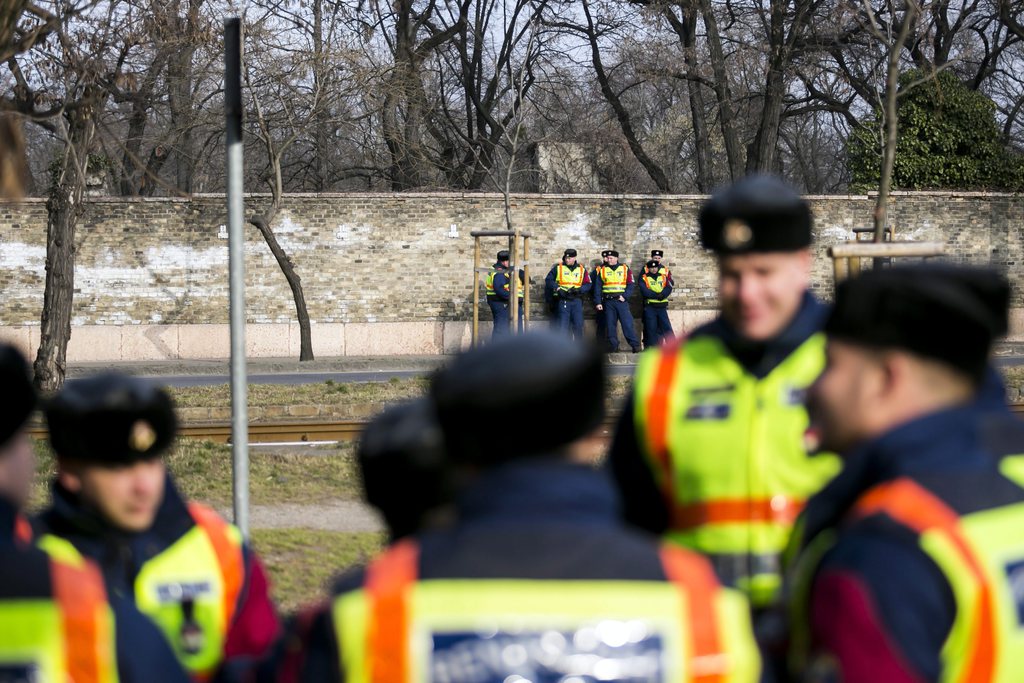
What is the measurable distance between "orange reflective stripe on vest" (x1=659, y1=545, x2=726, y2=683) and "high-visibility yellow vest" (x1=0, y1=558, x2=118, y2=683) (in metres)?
0.92

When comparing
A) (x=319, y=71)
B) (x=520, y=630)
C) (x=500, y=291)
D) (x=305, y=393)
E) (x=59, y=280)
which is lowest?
(x=305, y=393)

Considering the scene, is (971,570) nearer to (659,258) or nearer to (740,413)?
(740,413)

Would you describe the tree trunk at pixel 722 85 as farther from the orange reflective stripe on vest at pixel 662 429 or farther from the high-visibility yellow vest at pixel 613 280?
the orange reflective stripe on vest at pixel 662 429

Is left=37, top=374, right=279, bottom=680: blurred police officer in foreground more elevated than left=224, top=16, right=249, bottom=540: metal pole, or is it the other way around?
left=224, top=16, right=249, bottom=540: metal pole

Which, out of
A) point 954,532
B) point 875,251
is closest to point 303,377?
point 875,251

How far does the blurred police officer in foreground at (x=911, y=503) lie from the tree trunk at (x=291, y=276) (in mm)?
23020

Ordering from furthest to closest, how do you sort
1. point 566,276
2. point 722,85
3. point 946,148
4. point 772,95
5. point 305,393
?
1. point 722,85
2. point 772,95
3. point 946,148
4. point 566,276
5. point 305,393

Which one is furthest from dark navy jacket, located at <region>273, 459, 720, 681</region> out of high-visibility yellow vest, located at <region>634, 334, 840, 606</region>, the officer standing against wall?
the officer standing against wall

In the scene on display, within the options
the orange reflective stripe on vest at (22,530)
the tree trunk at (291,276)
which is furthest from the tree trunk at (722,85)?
the orange reflective stripe on vest at (22,530)

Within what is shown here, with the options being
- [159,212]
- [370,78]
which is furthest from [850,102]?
[159,212]

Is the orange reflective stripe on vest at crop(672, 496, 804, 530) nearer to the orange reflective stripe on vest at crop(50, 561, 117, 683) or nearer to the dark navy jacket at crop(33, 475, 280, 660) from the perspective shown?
the dark navy jacket at crop(33, 475, 280, 660)

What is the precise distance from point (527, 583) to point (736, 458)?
4.23 feet

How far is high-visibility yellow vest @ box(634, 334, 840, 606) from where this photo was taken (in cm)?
301

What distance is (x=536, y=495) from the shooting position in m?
1.88
